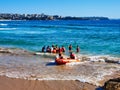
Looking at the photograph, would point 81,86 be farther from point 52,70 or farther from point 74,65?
point 74,65

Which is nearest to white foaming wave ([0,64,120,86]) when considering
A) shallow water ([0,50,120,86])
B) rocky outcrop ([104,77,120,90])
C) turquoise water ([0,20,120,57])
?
shallow water ([0,50,120,86])

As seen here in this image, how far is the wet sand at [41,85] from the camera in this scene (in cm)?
1662

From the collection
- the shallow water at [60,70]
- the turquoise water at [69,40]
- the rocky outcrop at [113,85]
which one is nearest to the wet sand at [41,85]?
the shallow water at [60,70]

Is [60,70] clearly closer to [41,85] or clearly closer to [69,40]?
[41,85]

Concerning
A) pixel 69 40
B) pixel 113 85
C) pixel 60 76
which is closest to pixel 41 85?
pixel 60 76

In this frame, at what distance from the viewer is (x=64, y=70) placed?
23.0 meters

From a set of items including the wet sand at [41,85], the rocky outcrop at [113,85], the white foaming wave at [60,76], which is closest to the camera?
the rocky outcrop at [113,85]

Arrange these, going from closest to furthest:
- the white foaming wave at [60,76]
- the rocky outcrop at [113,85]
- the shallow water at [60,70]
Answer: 1. the rocky outcrop at [113,85]
2. the white foaming wave at [60,76]
3. the shallow water at [60,70]

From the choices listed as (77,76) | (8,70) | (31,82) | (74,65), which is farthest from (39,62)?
(31,82)

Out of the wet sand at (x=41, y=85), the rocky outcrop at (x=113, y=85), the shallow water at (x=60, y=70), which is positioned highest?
the rocky outcrop at (x=113, y=85)

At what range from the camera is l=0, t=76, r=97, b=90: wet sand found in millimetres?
16617

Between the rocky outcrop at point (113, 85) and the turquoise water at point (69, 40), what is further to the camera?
the turquoise water at point (69, 40)

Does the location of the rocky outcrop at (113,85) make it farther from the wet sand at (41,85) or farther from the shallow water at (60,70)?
the shallow water at (60,70)

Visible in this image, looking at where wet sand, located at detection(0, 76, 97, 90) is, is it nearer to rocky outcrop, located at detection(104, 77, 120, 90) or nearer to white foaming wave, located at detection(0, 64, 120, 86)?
white foaming wave, located at detection(0, 64, 120, 86)
